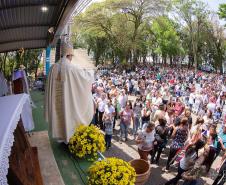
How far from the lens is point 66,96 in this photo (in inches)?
168

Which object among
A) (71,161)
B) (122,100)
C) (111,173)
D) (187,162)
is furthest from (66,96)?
(122,100)

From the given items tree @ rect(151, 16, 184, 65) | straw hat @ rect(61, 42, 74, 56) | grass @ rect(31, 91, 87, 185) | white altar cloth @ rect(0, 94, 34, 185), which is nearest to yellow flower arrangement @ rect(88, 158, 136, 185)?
grass @ rect(31, 91, 87, 185)

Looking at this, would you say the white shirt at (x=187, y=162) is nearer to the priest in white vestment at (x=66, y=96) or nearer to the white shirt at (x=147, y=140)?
the white shirt at (x=147, y=140)

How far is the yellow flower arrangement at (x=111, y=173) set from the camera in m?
3.07

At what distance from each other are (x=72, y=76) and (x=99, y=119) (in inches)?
308

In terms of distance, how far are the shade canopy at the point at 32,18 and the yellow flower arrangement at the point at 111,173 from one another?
12.2ft

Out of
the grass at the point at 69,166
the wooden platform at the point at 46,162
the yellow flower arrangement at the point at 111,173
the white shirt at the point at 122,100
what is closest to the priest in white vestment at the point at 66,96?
the grass at the point at 69,166

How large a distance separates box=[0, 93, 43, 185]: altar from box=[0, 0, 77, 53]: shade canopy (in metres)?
3.50

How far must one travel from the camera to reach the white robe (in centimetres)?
424

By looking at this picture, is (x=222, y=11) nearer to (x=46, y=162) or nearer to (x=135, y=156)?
(x=135, y=156)

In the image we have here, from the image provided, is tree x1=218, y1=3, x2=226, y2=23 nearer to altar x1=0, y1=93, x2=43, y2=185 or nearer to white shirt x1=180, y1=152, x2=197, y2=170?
white shirt x1=180, y1=152, x2=197, y2=170

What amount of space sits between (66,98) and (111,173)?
1.54 m

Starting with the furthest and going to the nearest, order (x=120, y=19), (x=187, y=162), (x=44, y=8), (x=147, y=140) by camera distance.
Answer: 1. (x=120, y=19)
2. (x=147, y=140)
3. (x=44, y=8)
4. (x=187, y=162)

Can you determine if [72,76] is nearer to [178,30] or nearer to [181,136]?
[181,136]
